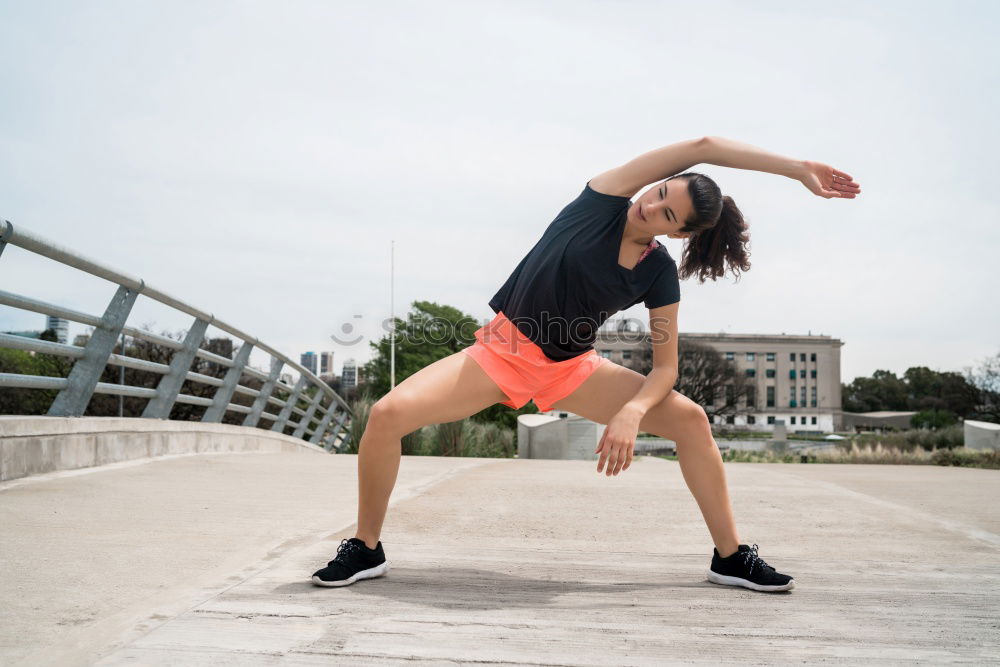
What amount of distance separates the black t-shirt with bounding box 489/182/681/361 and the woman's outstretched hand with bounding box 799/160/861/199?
494 mm

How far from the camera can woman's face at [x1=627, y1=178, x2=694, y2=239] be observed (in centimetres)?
250

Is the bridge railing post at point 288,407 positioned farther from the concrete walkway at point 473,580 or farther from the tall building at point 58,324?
the concrete walkway at point 473,580

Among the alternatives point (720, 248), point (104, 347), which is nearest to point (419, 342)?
point (104, 347)

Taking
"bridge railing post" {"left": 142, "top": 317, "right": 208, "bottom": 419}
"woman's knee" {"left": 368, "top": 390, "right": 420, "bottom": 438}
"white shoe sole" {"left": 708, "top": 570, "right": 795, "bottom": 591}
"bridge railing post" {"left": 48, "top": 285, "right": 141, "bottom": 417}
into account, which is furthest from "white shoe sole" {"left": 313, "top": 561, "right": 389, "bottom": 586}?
"bridge railing post" {"left": 142, "top": 317, "right": 208, "bottom": 419}

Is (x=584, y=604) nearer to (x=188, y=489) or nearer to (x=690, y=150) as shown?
(x=690, y=150)

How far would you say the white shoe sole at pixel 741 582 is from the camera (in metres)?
2.55

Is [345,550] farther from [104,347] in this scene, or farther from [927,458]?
[927,458]

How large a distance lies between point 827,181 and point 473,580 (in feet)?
5.64

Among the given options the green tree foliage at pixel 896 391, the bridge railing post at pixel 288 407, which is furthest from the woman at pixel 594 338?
the green tree foliage at pixel 896 391

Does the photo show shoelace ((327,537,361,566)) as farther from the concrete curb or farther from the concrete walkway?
the concrete curb

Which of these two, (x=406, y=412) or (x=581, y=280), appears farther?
(x=581, y=280)

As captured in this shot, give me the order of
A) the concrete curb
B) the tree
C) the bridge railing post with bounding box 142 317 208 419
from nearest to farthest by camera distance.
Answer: the concrete curb, the bridge railing post with bounding box 142 317 208 419, the tree

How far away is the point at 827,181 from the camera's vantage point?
2.54m

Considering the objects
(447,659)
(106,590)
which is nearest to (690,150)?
(447,659)
